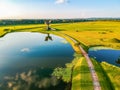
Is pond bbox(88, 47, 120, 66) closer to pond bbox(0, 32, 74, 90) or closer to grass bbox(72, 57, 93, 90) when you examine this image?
pond bbox(0, 32, 74, 90)

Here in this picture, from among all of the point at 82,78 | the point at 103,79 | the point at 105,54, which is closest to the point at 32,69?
the point at 82,78

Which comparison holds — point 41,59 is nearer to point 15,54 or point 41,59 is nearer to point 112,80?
point 15,54

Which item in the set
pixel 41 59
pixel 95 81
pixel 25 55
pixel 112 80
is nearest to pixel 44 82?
pixel 95 81

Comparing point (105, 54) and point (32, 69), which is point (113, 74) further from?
point (105, 54)

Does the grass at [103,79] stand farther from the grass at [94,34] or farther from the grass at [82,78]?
the grass at [94,34]

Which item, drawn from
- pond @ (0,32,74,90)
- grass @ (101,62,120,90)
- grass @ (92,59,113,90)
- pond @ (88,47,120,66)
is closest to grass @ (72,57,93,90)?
grass @ (92,59,113,90)
